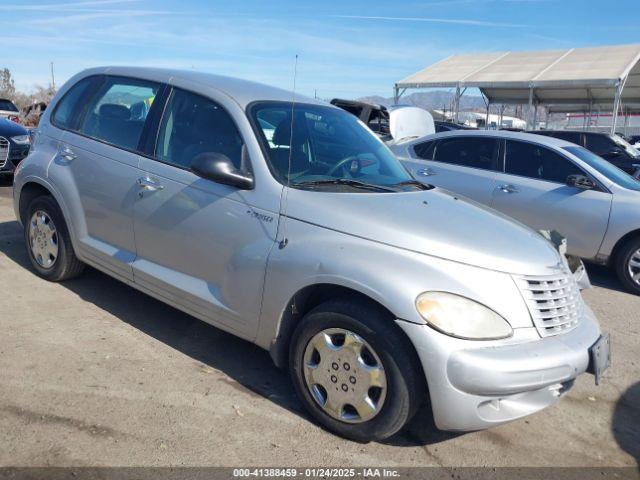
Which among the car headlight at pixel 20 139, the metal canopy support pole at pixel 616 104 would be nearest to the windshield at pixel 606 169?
the car headlight at pixel 20 139

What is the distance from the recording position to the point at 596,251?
21.4 feet

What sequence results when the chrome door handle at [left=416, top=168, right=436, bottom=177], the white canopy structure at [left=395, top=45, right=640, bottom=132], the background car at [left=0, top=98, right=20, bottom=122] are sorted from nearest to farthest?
the chrome door handle at [left=416, top=168, right=436, bottom=177] → the background car at [left=0, top=98, right=20, bottom=122] → the white canopy structure at [left=395, top=45, right=640, bottom=132]

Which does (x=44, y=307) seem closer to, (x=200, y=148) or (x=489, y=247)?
(x=200, y=148)

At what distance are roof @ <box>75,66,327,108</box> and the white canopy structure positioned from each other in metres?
23.4

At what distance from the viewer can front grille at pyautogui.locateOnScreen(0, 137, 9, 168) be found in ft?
30.6

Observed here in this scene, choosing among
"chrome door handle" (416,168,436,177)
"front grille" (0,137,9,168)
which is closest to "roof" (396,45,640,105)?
"chrome door handle" (416,168,436,177)

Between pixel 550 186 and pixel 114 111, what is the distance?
4.90 metres

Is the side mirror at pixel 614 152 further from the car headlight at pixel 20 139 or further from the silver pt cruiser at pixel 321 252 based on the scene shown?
the car headlight at pixel 20 139

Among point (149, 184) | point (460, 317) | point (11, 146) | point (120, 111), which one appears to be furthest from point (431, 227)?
point (11, 146)

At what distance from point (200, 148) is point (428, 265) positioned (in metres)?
1.80

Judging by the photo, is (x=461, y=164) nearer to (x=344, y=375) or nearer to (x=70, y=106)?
(x=70, y=106)

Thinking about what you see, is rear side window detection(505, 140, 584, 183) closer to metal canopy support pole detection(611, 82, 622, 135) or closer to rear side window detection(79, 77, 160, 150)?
rear side window detection(79, 77, 160, 150)

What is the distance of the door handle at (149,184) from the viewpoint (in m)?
3.89

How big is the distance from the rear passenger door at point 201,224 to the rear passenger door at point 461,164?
4.10 meters
